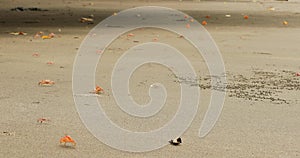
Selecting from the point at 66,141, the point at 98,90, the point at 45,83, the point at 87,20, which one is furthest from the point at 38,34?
the point at 66,141

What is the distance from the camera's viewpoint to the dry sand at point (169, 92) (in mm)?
3512

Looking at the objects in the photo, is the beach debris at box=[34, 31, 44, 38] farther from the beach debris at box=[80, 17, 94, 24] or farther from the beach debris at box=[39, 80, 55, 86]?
the beach debris at box=[39, 80, 55, 86]

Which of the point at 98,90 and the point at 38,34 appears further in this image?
the point at 38,34

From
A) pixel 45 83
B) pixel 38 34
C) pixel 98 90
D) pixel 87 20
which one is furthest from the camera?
pixel 87 20

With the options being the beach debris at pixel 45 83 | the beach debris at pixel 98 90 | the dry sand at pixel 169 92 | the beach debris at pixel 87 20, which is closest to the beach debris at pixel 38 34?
the dry sand at pixel 169 92

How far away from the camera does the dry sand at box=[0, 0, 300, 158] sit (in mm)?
3512

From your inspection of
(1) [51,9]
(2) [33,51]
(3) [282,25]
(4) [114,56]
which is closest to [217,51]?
(4) [114,56]

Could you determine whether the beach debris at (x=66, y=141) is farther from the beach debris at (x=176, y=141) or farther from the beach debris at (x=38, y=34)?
the beach debris at (x=38, y=34)

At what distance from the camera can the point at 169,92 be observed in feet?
16.6

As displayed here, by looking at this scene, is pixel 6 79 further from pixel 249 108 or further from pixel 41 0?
pixel 41 0

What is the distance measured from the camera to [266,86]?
546 centimetres

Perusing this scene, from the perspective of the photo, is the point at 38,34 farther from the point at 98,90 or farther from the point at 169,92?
the point at 169,92

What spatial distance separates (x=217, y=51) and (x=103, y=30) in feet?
8.24

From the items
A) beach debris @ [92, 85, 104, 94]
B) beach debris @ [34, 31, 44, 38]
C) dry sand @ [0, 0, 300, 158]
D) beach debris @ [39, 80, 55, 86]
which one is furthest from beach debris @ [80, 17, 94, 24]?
beach debris @ [92, 85, 104, 94]
